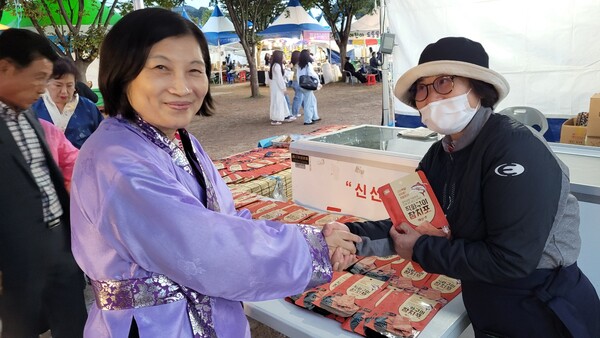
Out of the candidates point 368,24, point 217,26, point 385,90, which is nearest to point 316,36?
point 368,24

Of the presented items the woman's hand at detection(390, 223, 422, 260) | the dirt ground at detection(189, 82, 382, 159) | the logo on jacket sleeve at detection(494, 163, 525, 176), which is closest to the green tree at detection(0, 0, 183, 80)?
the dirt ground at detection(189, 82, 382, 159)

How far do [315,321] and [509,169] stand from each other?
33.5 inches

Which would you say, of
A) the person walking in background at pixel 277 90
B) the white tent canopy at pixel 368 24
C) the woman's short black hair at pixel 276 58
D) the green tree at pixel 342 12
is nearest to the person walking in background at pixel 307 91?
the person walking in background at pixel 277 90

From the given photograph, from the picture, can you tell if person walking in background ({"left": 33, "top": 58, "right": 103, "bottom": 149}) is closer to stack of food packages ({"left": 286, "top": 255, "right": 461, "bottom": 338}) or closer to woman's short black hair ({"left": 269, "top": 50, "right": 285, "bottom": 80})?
stack of food packages ({"left": 286, "top": 255, "right": 461, "bottom": 338})

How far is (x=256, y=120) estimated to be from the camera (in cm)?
1186

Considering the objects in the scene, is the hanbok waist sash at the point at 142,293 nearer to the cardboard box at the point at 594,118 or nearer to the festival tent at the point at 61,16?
the cardboard box at the point at 594,118

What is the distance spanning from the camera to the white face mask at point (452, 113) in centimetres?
142

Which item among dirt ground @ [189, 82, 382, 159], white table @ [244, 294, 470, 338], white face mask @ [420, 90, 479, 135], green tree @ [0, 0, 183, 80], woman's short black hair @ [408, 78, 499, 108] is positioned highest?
green tree @ [0, 0, 183, 80]

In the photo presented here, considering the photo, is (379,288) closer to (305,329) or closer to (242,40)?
(305,329)

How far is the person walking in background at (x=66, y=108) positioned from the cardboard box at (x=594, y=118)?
3723mm

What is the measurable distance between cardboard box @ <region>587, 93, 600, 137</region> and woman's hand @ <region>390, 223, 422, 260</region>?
81.3 inches

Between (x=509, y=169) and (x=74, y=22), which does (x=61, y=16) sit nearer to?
(x=74, y=22)

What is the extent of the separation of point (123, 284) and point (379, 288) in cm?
101

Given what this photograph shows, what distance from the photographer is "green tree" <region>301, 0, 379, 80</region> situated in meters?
22.6
